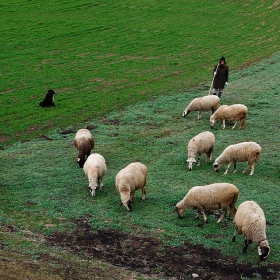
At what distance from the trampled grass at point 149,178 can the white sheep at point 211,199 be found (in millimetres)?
375

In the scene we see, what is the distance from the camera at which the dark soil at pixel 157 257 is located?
11.1 m

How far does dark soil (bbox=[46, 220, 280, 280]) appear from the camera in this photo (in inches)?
439

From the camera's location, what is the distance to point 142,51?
40.4 metres

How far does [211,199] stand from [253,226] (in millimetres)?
1994

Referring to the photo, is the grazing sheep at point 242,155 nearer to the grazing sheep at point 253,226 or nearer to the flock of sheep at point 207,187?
the flock of sheep at point 207,187

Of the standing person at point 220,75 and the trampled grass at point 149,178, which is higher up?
the standing person at point 220,75

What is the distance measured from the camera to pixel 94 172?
1596cm

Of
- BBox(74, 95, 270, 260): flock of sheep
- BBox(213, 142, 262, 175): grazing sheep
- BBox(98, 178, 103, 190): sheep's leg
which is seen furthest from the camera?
BBox(213, 142, 262, 175): grazing sheep

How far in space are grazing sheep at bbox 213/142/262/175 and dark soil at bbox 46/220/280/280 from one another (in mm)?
5472

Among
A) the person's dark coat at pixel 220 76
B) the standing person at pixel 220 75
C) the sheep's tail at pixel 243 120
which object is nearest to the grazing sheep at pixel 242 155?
the sheep's tail at pixel 243 120

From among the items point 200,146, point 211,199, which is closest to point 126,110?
point 200,146

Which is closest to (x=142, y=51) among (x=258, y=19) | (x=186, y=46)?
(x=186, y=46)

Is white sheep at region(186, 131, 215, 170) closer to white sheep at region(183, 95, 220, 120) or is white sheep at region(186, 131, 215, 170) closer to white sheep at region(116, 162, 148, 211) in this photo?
white sheep at region(116, 162, 148, 211)

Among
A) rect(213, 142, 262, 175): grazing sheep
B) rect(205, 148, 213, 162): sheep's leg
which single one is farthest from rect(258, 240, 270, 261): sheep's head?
rect(205, 148, 213, 162): sheep's leg
